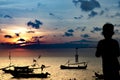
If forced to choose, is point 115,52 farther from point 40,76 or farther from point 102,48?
point 40,76

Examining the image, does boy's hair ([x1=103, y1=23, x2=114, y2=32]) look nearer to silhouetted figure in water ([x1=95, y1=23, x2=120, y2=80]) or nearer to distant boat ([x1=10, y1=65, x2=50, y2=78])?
silhouetted figure in water ([x1=95, y1=23, x2=120, y2=80])

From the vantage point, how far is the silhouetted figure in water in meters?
4.62

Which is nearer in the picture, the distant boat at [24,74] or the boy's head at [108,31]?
the boy's head at [108,31]

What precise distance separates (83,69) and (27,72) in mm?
65770

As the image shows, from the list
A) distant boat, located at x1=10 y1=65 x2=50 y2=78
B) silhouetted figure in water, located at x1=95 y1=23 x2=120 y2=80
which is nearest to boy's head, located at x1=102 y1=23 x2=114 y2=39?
silhouetted figure in water, located at x1=95 y1=23 x2=120 y2=80

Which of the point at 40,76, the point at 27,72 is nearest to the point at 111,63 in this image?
the point at 40,76

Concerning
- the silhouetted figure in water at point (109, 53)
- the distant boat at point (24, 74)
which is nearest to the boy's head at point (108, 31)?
the silhouetted figure in water at point (109, 53)

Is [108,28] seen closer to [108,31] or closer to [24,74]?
[108,31]

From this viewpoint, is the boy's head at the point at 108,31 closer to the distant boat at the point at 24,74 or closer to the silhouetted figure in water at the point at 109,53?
the silhouetted figure in water at the point at 109,53

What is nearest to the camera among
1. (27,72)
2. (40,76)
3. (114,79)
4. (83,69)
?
(114,79)

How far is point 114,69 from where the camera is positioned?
4645 mm

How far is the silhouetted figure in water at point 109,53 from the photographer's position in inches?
182

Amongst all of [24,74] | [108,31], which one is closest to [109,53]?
[108,31]

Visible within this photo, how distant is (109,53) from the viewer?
15.6 feet
